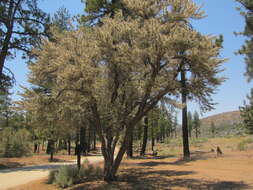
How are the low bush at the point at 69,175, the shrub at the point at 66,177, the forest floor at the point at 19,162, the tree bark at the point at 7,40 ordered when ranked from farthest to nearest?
the forest floor at the point at 19,162, the low bush at the point at 69,175, the shrub at the point at 66,177, the tree bark at the point at 7,40

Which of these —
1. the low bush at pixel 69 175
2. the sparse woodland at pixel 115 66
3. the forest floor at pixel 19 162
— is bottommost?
the forest floor at pixel 19 162

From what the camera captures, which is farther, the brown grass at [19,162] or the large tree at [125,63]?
the brown grass at [19,162]

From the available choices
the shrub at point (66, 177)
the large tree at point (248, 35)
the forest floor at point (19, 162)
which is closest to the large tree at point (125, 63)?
the shrub at point (66, 177)

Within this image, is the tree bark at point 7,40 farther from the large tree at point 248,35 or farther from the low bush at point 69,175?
the large tree at point 248,35

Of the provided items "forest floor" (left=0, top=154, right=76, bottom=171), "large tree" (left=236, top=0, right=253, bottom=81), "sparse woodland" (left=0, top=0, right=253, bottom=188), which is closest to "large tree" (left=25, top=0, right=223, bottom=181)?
"sparse woodland" (left=0, top=0, right=253, bottom=188)

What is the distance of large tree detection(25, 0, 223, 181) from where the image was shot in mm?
9258

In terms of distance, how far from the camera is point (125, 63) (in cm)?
988

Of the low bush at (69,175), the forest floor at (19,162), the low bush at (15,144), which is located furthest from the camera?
the low bush at (15,144)

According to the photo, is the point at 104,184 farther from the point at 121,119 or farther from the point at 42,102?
the point at 42,102

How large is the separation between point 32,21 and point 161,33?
6.44 m

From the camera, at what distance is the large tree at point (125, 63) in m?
9.26

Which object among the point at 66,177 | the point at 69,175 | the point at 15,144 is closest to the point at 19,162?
the point at 15,144

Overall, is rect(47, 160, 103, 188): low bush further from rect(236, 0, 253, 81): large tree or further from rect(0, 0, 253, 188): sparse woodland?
rect(236, 0, 253, 81): large tree

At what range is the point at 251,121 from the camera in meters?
21.3
